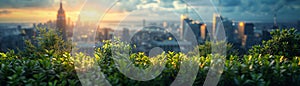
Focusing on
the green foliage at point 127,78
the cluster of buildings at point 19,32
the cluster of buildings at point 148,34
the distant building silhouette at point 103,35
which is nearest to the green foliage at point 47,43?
the cluster of buildings at point 148,34

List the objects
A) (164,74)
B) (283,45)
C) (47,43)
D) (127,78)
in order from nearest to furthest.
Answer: (127,78) → (164,74) → (283,45) → (47,43)

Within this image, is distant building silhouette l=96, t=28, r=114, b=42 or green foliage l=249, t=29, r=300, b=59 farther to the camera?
distant building silhouette l=96, t=28, r=114, b=42

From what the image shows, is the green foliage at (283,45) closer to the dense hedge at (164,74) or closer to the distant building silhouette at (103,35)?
the dense hedge at (164,74)

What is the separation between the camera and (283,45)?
3.27 m

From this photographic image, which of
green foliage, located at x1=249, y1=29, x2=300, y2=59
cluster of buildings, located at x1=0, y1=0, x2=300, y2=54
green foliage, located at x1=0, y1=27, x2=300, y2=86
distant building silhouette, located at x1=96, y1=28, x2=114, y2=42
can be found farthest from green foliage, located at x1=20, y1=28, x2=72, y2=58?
green foliage, located at x1=249, y1=29, x2=300, y2=59

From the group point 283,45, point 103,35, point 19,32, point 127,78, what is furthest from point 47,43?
point 19,32

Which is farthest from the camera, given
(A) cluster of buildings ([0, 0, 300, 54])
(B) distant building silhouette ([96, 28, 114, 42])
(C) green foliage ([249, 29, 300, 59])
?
(B) distant building silhouette ([96, 28, 114, 42])

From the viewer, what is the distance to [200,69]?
241 cm

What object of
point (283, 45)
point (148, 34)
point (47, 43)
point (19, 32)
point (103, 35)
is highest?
point (283, 45)

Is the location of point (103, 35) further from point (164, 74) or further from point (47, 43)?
point (164, 74)

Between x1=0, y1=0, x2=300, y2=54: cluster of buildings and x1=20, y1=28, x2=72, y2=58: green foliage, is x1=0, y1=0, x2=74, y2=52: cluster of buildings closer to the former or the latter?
x1=0, y1=0, x2=300, y2=54: cluster of buildings

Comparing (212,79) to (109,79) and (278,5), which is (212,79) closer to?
(109,79)

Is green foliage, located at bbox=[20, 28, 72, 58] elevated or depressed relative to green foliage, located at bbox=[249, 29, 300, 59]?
depressed

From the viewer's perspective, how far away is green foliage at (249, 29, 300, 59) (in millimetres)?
3199
